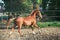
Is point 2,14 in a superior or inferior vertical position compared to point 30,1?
inferior

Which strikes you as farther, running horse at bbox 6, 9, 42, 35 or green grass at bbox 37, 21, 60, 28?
green grass at bbox 37, 21, 60, 28

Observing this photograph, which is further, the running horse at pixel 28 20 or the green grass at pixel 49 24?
the green grass at pixel 49 24

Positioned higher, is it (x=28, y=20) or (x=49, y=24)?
(x=28, y=20)

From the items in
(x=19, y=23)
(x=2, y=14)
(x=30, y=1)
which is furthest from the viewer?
(x=2, y=14)

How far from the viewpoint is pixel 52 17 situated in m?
10.2

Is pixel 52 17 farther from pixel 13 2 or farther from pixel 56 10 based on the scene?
pixel 13 2

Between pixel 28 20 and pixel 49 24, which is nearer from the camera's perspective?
pixel 28 20

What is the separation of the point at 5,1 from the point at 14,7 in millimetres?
498

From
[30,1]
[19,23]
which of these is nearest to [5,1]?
[30,1]

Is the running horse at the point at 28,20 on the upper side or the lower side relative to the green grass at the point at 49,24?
upper

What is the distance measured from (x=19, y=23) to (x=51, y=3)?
3.35 metres

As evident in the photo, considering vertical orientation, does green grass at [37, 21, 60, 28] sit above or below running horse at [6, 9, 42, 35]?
below

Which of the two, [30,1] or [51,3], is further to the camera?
[51,3]

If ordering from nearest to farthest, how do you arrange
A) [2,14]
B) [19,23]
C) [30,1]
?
1. [19,23]
2. [30,1]
3. [2,14]
